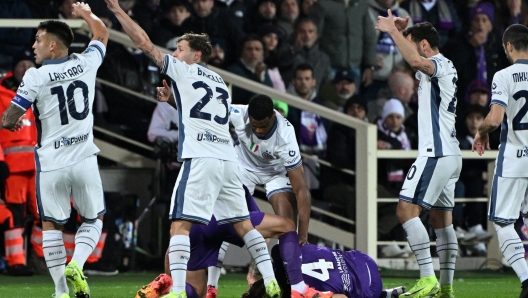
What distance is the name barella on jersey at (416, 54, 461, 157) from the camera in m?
8.28

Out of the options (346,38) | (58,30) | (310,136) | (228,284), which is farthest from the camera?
(346,38)

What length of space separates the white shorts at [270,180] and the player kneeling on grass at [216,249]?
37.8 inches

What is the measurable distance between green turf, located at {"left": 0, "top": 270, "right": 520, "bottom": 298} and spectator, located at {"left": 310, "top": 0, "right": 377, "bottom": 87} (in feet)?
10.3

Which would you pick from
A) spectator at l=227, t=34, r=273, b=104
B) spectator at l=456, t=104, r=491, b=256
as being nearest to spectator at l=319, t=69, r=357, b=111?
spectator at l=227, t=34, r=273, b=104

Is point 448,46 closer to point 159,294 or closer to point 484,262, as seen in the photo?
point 484,262

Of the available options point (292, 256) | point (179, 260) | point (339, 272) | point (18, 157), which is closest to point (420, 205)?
point (339, 272)

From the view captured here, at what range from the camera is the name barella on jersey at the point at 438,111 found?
8.28 meters

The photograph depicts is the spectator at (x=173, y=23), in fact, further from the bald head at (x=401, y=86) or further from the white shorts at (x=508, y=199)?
the white shorts at (x=508, y=199)

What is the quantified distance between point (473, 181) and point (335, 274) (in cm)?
554

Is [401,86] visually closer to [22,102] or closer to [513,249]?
[513,249]

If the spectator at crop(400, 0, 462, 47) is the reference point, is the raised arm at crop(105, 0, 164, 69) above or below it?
below

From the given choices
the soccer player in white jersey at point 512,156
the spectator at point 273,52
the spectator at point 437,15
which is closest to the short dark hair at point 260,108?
the soccer player in white jersey at point 512,156

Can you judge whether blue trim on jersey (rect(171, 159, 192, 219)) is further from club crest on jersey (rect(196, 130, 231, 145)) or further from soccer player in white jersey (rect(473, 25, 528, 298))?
soccer player in white jersey (rect(473, 25, 528, 298))

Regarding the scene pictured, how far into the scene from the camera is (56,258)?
771 centimetres
